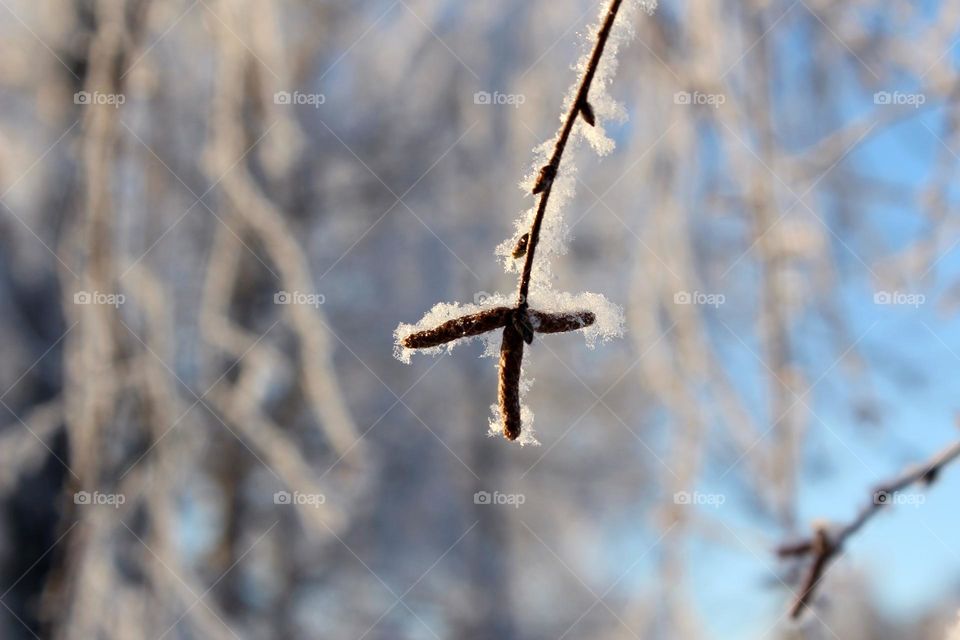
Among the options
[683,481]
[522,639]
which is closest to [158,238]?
[683,481]

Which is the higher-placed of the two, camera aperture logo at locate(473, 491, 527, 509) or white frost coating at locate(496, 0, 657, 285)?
white frost coating at locate(496, 0, 657, 285)

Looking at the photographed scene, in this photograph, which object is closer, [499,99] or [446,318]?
[446,318]

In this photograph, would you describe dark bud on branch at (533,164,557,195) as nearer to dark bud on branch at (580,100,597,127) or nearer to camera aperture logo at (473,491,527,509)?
dark bud on branch at (580,100,597,127)

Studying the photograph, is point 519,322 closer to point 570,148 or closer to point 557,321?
point 557,321

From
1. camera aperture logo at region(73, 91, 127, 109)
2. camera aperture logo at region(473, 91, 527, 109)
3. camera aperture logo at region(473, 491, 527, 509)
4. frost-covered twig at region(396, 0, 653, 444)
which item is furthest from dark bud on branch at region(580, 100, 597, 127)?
camera aperture logo at region(473, 491, 527, 509)

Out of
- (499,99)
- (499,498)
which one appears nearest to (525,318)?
(499,99)

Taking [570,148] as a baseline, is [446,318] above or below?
below

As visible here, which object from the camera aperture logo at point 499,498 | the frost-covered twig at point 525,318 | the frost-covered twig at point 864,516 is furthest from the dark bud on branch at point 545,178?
the camera aperture logo at point 499,498

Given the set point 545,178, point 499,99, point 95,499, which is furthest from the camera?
point 499,99
